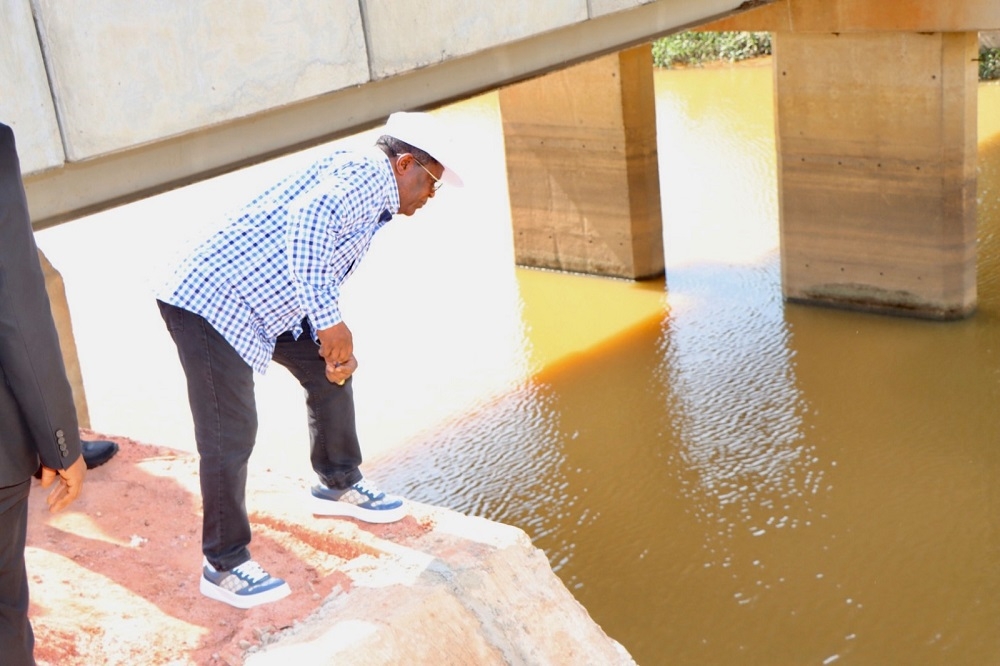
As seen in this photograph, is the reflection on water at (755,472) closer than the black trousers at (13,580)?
No

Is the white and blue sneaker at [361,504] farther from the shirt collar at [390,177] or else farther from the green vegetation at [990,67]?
the green vegetation at [990,67]

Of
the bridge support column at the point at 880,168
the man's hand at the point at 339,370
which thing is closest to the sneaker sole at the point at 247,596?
the man's hand at the point at 339,370

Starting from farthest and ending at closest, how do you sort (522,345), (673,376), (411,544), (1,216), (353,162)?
1. (522,345)
2. (673,376)
3. (411,544)
4. (353,162)
5. (1,216)

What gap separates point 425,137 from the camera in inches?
145

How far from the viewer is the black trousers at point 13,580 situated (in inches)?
117

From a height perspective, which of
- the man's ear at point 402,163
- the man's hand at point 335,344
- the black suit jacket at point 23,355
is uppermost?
the man's ear at point 402,163

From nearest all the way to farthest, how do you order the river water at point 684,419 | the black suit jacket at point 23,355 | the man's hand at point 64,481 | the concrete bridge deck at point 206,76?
the black suit jacket at point 23,355, the man's hand at point 64,481, the concrete bridge deck at point 206,76, the river water at point 684,419

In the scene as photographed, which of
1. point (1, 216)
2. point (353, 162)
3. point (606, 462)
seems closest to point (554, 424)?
point (606, 462)

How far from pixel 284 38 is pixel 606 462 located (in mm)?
4570

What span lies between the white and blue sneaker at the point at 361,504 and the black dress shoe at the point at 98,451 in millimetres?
1209

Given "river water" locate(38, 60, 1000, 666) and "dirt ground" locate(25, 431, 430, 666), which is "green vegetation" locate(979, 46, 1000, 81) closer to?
"river water" locate(38, 60, 1000, 666)

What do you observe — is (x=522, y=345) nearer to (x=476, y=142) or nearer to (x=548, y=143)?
(x=548, y=143)

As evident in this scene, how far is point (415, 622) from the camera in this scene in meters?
3.77

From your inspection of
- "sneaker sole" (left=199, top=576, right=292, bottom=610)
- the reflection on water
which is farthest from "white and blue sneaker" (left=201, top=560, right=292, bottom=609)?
the reflection on water
